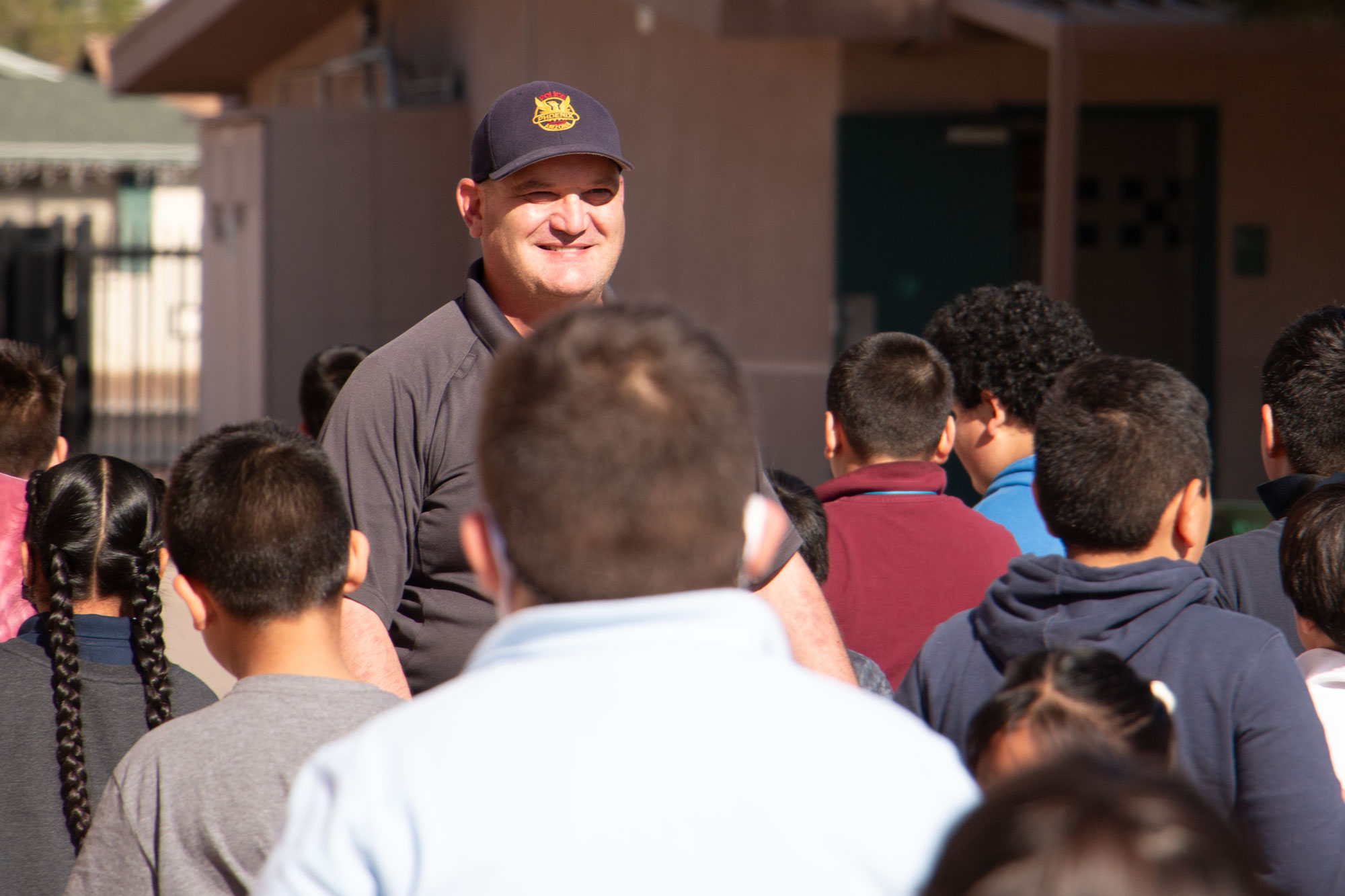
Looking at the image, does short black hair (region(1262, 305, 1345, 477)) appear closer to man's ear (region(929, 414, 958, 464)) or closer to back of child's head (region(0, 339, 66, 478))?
man's ear (region(929, 414, 958, 464))

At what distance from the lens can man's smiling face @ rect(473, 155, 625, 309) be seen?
3.07 meters

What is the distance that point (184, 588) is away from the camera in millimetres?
2355

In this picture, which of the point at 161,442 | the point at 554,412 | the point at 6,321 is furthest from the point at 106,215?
the point at 554,412

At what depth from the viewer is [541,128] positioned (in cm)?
303

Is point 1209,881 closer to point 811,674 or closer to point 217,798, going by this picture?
point 811,674

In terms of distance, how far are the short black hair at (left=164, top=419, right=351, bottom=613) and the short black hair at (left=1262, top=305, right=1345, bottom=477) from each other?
82.4 inches

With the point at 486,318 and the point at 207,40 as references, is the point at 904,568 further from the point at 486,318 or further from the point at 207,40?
the point at 207,40

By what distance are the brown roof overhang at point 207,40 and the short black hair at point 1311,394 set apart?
11685 millimetres

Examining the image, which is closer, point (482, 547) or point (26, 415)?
point (482, 547)

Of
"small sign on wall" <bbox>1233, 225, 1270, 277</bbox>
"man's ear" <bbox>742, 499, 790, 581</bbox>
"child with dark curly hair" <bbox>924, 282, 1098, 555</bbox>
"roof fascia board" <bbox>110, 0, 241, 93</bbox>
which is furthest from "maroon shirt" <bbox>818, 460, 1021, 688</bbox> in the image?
"roof fascia board" <bbox>110, 0, 241, 93</bbox>

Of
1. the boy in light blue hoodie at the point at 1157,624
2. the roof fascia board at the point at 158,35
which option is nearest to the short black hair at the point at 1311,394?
the boy in light blue hoodie at the point at 1157,624

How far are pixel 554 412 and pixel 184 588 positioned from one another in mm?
1193

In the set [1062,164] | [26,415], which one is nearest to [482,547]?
[26,415]

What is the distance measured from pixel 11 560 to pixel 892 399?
2067 mm
